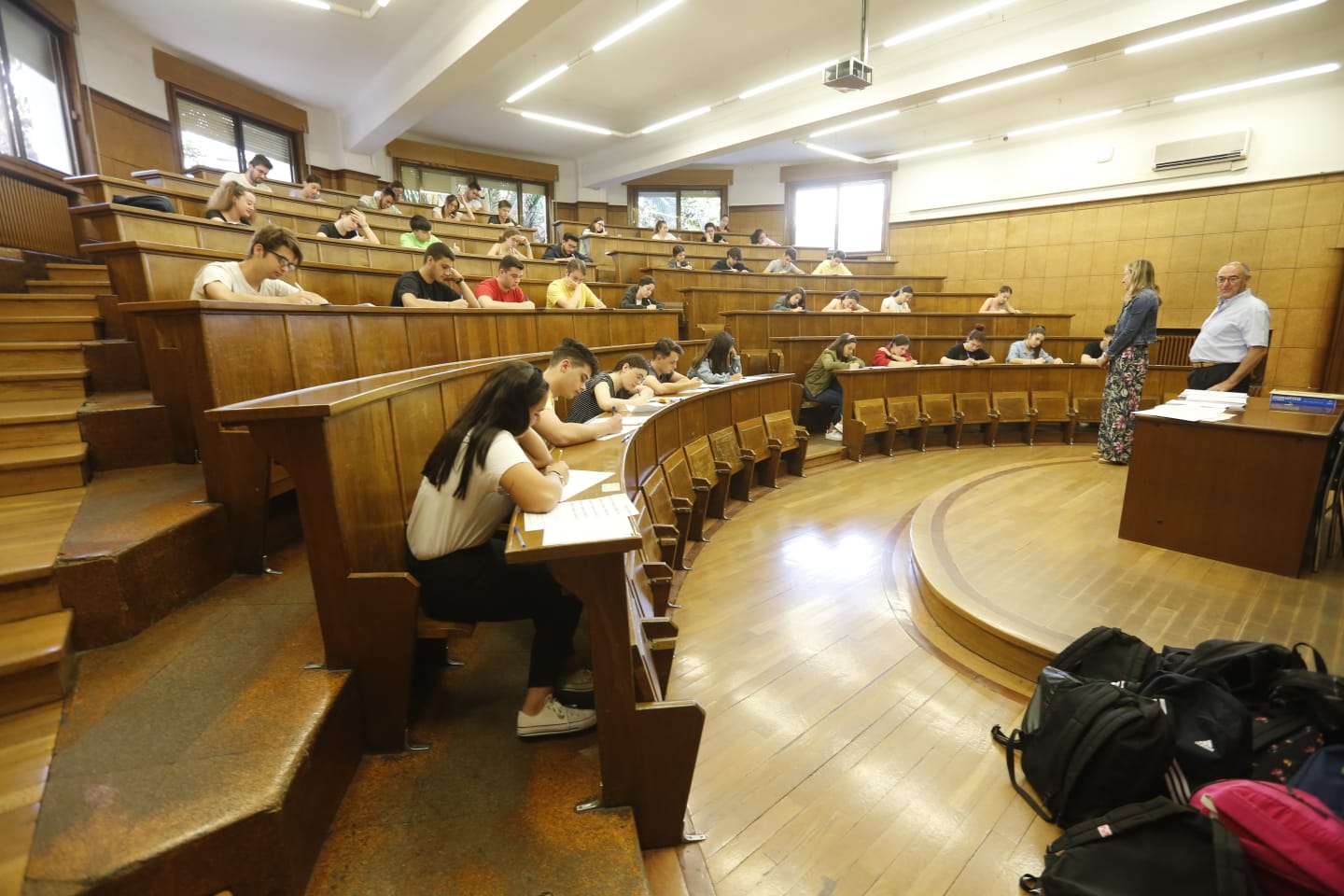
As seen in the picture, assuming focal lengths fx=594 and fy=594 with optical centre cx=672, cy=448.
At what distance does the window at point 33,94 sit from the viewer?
13.3ft

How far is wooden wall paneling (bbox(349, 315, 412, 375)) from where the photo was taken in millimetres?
2289

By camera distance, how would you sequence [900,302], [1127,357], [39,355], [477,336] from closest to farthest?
[39,355]
[477,336]
[1127,357]
[900,302]

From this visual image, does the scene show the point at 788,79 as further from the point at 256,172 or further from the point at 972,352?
the point at 256,172

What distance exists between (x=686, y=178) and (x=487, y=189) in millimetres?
3411

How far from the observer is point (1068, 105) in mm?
6953

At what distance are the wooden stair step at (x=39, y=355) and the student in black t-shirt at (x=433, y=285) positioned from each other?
1232 mm

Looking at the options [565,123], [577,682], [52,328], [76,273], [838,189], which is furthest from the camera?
[838,189]

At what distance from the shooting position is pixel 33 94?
14.4 ft

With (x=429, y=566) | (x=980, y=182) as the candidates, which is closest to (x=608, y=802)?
(x=429, y=566)

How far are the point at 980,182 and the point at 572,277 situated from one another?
7121 mm

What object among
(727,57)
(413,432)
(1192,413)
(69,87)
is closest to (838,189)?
(727,57)

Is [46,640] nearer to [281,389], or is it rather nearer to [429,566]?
[429,566]

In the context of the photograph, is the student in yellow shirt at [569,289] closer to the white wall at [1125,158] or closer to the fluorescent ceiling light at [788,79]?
the fluorescent ceiling light at [788,79]

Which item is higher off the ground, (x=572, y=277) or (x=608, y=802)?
(x=572, y=277)
